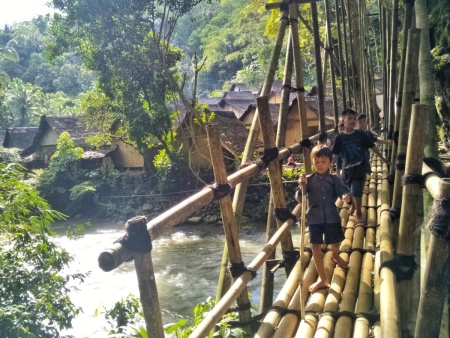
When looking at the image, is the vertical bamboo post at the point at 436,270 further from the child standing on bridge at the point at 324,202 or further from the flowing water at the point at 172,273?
the flowing water at the point at 172,273

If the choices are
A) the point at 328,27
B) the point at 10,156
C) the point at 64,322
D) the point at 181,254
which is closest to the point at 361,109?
the point at 328,27

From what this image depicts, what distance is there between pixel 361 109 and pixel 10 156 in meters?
15.4

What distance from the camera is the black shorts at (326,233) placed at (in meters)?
2.74

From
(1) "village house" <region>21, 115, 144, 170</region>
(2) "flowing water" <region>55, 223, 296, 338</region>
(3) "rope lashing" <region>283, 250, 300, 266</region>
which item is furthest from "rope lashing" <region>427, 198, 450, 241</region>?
(1) "village house" <region>21, 115, 144, 170</region>

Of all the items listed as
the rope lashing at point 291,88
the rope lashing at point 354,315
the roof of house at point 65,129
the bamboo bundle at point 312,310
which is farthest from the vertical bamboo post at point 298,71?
the roof of house at point 65,129

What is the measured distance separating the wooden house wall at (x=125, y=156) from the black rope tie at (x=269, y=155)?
15909 mm

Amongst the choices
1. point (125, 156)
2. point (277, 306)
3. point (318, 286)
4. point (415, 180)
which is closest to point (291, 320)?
point (277, 306)

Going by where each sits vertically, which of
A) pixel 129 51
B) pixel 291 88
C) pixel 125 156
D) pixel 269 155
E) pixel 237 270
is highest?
pixel 129 51

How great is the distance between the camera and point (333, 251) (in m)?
2.77

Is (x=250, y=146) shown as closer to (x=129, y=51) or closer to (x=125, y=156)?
(x=129, y=51)

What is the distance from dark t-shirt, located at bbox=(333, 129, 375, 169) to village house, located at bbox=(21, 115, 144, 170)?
14.0m

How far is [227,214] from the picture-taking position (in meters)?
2.30

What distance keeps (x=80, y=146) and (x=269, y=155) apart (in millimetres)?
17585

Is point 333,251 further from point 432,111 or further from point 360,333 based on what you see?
point 432,111
